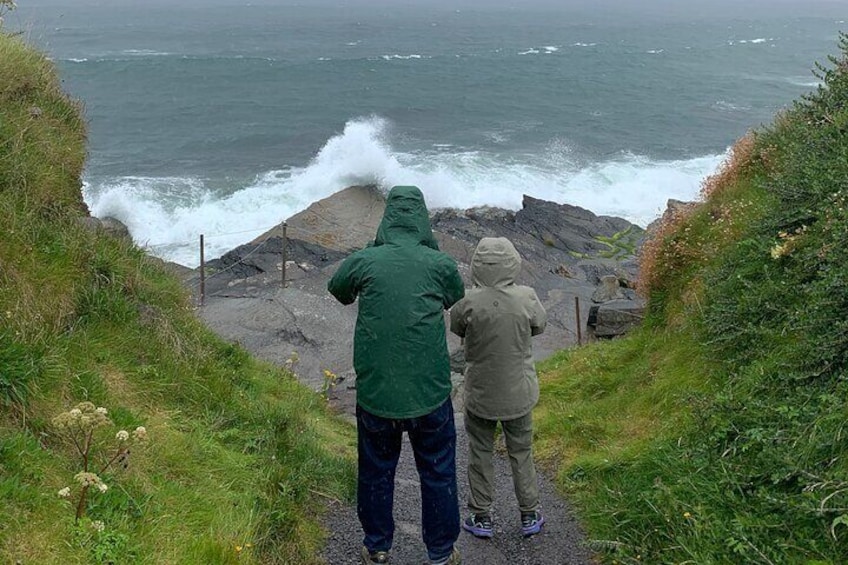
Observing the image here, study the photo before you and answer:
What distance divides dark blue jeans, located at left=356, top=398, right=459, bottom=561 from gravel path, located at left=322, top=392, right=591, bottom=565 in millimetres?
393

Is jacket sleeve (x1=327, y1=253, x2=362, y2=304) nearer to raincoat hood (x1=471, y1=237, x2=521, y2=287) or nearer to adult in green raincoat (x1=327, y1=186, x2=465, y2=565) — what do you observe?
adult in green raincoat (x1=327, y1=186, x2=465, y2=565)

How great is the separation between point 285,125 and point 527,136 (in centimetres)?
1584

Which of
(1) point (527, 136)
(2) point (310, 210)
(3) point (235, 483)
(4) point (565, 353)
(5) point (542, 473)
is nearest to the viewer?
(3) point (235, 483)

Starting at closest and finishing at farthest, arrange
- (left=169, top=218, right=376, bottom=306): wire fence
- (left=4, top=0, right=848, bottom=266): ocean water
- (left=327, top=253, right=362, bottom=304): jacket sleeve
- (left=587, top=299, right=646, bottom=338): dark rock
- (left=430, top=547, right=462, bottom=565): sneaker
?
1. (left=327, top=253, right=362, bottom=304): jacket sleeve
2. (left=430, top=547, right=462, bottom=565): sneaker
3. (left=587, top=299, right=646, bottom=338): dark rock
4. (left=169, top=218, right=376, bottom=306): wire fence
5. (left=4, top=0, right=848, bottom=266): ocean water

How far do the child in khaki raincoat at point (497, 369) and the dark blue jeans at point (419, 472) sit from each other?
0.68 metres

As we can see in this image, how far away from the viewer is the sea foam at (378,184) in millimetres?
31734

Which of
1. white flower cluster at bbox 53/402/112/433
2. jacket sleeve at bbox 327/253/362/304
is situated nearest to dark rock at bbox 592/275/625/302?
jacket sleeve at bbox 327/253/362/304

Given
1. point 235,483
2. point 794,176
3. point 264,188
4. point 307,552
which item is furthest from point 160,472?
point 264,188

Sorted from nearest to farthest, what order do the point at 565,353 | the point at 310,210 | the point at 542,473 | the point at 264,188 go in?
the point at 542,473, the point at 565,353, the point at 310,210, the point at 264,188

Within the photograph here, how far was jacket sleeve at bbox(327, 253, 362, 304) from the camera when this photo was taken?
4.24 metres

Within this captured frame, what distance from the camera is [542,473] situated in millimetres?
6621

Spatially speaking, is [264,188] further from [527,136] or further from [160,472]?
[160,472]

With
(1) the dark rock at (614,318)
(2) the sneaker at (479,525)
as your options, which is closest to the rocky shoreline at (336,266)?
(1) the dark rock at (614,318)

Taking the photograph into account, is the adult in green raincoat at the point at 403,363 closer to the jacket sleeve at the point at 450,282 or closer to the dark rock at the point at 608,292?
the jacket sleeve at the point at 450,282
